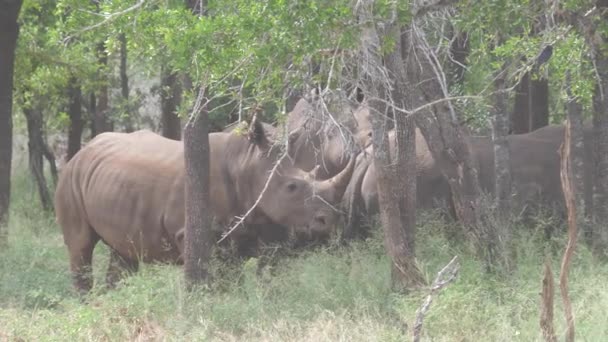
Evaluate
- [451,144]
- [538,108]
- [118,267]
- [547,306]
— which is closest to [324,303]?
[451,144]

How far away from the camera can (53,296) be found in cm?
1109

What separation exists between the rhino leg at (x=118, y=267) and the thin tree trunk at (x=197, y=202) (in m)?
2.33

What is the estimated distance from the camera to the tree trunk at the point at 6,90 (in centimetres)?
1353

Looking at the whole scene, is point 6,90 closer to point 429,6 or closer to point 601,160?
point 601,160

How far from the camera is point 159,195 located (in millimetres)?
11938

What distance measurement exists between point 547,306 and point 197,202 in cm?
374

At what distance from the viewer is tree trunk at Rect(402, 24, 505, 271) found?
10.1m

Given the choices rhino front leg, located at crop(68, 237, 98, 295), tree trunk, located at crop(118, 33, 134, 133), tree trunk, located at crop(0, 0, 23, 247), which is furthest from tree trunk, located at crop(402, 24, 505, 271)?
tree trunk, located at crop(118, 33, 134, 133)

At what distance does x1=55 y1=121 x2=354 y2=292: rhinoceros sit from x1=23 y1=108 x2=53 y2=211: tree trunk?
7.01m

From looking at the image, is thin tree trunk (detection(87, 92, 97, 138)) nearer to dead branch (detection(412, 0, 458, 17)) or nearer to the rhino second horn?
the rhino second horn

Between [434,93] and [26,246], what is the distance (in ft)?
20.6

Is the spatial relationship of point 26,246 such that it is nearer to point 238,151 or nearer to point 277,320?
point 238,151

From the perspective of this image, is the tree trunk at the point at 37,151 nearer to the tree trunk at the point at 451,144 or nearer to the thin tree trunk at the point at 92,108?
the thin tree trunk at the point at 92,108

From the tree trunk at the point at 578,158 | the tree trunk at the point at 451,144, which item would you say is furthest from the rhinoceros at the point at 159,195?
Result: the tree trunk at the point at 578,158
